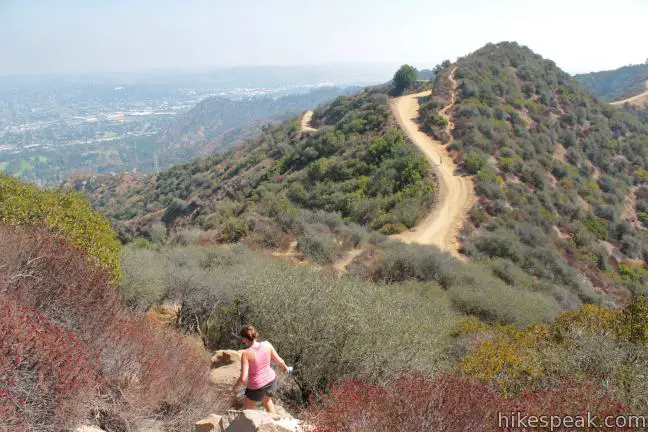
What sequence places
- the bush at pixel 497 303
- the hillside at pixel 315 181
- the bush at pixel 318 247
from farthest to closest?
the hillside at pixel 315 181 < the bush at pixel 318 247 < the bush at pixel 497 303

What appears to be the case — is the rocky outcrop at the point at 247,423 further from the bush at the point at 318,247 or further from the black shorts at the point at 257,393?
the bush at the point at 318,247

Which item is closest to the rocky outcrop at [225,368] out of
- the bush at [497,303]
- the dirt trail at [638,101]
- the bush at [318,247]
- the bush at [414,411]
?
the bush at [414,411]

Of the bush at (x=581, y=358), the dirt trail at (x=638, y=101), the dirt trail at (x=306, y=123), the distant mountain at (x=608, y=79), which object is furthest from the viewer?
the distant mountain at (x=608, y=79)

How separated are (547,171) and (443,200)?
13.1 meters

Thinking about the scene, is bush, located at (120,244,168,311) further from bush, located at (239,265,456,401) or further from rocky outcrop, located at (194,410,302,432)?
rocky outcrop, located at (194,410,302,432)

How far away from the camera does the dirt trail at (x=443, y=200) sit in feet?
68.9

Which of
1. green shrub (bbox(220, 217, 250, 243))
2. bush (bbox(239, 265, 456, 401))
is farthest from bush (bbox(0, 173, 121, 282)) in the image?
green shrub (bbox(220, 217, 250, 243))

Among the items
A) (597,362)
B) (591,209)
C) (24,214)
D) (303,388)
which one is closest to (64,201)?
(24,214)

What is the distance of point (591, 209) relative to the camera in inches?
1211

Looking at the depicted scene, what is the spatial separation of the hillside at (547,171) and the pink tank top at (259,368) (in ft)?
48.4

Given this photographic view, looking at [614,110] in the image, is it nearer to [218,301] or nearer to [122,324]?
[218,301]

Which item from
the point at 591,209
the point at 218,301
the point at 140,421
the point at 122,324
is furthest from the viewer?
the point at 591,209

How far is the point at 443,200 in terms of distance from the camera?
976 inches

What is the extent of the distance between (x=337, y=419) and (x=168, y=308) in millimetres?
8569
